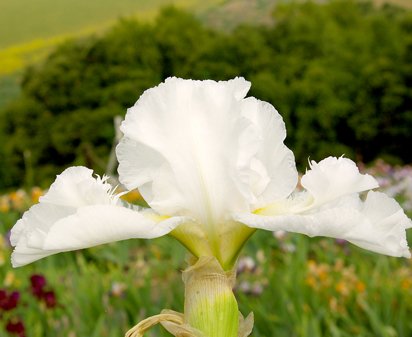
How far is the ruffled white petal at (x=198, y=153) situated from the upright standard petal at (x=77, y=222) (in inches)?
1.3

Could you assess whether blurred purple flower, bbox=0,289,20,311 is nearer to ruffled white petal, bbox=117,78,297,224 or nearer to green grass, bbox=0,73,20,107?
ruffled white petal, bbox=117,78,297,224

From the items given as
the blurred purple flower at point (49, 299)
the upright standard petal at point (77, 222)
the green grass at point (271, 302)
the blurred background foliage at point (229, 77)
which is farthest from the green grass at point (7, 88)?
the upright standard petal at point (77, 222)

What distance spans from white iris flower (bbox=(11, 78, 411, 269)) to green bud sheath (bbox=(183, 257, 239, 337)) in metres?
0.03

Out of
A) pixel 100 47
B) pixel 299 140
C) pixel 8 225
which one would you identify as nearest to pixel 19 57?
pixel 100 47

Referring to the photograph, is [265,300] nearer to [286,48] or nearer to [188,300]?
[188,300]

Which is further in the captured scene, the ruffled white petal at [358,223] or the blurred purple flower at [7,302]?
the blurred purple flower at [7,302]

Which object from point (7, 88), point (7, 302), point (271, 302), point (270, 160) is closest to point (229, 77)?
point (7, 88)

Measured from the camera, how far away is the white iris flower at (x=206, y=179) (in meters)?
0.64

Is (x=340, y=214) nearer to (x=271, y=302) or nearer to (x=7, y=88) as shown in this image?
(x=271, y=302)

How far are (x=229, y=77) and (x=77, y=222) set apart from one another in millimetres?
25103

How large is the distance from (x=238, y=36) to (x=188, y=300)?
26.6 m

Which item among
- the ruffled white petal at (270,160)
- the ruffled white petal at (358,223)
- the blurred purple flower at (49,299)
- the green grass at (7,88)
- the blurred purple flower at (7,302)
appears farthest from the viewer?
the green grass at (7,88)

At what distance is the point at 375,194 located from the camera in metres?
0.65

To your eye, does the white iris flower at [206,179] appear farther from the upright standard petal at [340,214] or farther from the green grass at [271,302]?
the green grass at [271,302]
